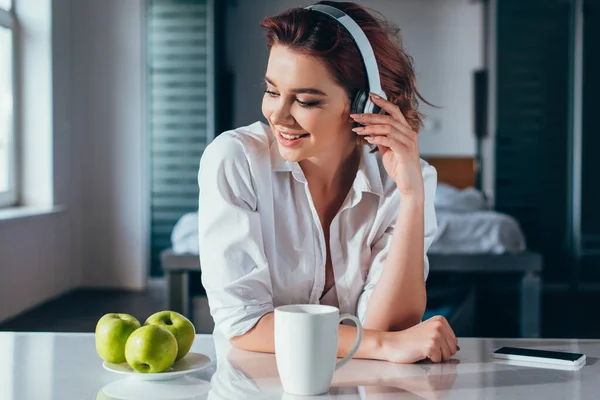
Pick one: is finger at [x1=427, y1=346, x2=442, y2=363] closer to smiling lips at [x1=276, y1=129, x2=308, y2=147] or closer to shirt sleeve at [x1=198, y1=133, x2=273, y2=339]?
shirt sleeve at [x1=198, y1=133, x2=273, y2=339]

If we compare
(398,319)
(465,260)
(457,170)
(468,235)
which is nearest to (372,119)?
(398,319)

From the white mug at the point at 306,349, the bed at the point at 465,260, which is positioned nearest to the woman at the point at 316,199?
the white mug at the point at 306,349

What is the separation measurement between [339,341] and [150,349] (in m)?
0.31

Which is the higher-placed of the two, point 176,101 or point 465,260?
point 176,101

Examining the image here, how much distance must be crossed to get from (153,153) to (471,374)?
4522 millimetres

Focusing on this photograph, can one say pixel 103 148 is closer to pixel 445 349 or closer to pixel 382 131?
pixel 382 131

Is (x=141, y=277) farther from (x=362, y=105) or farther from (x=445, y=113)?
(x=362, y=105)

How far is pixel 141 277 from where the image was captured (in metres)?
5.21

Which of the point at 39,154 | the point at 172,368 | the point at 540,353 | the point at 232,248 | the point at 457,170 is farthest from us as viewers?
the point at 457,170

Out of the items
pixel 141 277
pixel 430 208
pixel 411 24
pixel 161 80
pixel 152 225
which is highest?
pixel 411 24

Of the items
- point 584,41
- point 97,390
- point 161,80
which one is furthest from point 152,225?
point 97,390

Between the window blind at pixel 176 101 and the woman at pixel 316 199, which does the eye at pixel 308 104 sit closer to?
the woman at pixel 316 199

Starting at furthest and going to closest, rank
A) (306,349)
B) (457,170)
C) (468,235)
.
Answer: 1. (457,170)
2. (468,235)
3. (306,349)

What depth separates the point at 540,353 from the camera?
1073 mm
